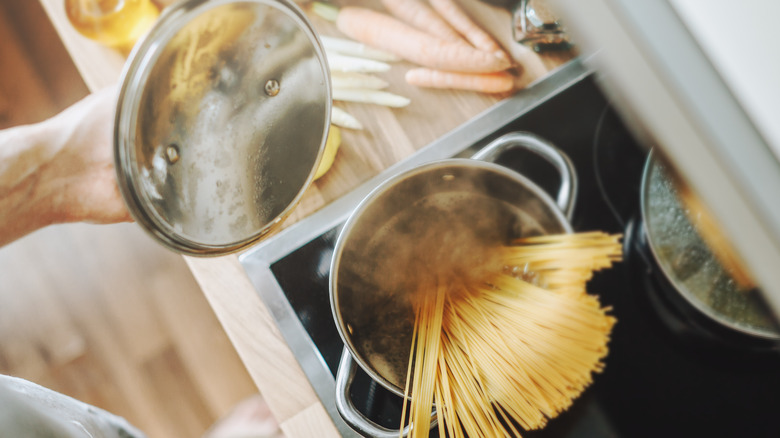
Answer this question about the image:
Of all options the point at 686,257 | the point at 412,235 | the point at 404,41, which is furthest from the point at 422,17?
the point at 686,257

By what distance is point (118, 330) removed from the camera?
0.95 meters

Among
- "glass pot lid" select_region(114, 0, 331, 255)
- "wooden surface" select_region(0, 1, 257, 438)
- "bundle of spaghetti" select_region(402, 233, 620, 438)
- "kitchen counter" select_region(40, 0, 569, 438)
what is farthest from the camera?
"wooden surface" select_region(0, 1, 257, 438)

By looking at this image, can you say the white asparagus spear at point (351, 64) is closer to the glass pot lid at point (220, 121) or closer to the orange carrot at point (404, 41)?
the orange carrot at point (404, 41)

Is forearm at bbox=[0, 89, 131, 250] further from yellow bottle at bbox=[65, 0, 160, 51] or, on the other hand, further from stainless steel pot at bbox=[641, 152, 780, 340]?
stainless steel pot at bbox=[641, 152, 780, 340]

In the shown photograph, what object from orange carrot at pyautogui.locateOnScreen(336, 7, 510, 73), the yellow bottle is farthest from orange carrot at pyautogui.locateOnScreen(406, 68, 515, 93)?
the yellow bottle

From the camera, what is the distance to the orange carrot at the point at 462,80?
59 centimetres

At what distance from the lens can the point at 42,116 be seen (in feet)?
3.21

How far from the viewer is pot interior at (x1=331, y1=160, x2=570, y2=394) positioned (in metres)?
0.46

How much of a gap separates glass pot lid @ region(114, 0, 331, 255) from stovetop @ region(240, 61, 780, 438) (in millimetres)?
159

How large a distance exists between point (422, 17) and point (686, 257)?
420 mm

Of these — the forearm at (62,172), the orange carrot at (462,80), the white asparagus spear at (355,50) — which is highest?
the forearm at (62,172)

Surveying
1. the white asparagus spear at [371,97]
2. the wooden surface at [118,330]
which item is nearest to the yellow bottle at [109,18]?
the white asparagus spear at [371,97]

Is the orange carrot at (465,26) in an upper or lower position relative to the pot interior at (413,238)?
upper

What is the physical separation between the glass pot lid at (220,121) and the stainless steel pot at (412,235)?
88 millimetres
